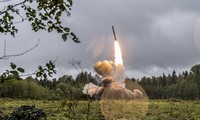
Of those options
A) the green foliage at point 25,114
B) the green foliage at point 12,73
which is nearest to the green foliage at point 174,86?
the green foliage at point 25,114

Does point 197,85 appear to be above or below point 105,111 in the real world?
above

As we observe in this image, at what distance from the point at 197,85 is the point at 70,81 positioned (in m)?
96.5

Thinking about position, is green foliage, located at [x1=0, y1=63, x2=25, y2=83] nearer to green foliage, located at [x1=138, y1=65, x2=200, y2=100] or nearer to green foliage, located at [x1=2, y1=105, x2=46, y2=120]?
green foliage, located at [x1=2, y1=105, x2=46, y2=120]

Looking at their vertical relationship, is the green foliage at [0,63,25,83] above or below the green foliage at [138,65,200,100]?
below

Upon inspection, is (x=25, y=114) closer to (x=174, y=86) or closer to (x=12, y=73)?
(x=12, y=73)

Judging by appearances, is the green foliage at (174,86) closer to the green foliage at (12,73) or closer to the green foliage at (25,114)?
the green foliage at (25,114)

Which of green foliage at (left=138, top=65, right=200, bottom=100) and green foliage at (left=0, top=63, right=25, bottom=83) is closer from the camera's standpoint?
green foliage at (left=0, top=63, right=25, bottom=83)

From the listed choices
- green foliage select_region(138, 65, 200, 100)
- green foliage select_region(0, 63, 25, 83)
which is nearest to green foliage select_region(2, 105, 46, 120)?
green foliage select_region(0, 63, 25, 83)

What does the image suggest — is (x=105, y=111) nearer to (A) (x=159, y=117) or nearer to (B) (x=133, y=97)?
(A) (x=159, y=117)

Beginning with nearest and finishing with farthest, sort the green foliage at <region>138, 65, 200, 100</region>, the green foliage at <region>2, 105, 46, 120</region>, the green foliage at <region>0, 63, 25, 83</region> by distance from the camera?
1. the green foliage at <region>0, 63, 25, 83</region>
2. the green foliage at <region>2, 105, 46, 120</region>
3. the green foliage at <region>138, 65, 200, 100</region>

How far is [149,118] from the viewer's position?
19141mm

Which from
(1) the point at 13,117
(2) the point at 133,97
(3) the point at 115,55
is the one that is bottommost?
(1) the point at 13,117

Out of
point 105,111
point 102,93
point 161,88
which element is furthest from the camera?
point 161,88

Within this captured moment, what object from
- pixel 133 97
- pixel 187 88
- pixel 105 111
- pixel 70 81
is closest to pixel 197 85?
pixel 187 88
